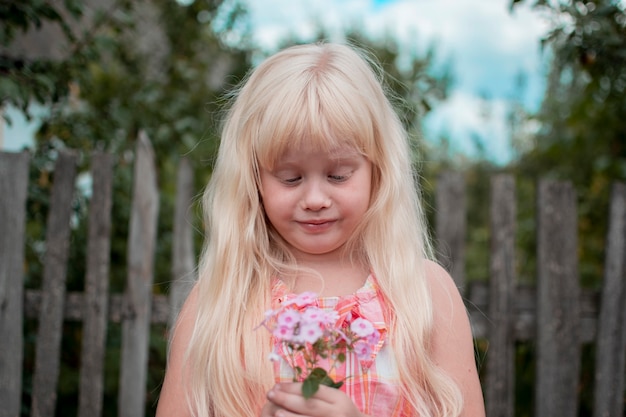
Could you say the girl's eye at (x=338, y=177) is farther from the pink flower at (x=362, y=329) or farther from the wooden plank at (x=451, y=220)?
the wooden plank at (x=451, y=220)

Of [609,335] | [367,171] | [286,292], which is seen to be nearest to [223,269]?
[286,292]

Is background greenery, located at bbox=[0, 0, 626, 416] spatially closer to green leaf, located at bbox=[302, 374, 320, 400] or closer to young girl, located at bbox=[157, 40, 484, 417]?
young girl, located at bbox=[157, 40, 484, 417]

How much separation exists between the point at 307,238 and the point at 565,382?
1753 mm

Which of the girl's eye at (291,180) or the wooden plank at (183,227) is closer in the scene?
the girl's eye at (291,180)

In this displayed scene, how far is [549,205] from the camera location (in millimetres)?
2865

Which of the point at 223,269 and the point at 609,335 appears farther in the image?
the point at 609,335

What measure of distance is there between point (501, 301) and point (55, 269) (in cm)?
186

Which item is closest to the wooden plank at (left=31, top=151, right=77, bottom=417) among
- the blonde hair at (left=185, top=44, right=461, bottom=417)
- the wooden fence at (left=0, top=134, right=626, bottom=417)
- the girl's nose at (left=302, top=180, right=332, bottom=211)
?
the wooden fence at (left=0, top=134, right=626, bottom=417)

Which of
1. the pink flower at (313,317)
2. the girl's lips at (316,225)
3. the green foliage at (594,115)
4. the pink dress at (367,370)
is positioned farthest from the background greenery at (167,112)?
the pink flower at (313,317)

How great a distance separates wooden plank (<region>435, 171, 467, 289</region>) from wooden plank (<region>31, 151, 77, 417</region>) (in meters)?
1.55

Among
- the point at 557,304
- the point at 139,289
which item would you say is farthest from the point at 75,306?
the point at 557,304

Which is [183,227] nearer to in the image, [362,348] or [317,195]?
[317,195]

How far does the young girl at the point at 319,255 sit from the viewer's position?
5.09ft

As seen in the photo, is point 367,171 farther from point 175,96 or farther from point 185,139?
point 175,96
